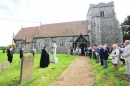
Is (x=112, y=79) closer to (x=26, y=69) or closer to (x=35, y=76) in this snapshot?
(x=35, y=76)

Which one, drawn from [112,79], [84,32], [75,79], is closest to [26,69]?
[75,79]

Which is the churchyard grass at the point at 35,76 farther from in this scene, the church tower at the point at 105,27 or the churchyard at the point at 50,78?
the church tower at the point at 105,27

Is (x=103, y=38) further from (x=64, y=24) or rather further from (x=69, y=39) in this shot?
(x=64, y=24)

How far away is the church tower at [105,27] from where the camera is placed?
93.3 feet

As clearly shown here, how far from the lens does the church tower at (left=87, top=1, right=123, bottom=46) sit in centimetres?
2844

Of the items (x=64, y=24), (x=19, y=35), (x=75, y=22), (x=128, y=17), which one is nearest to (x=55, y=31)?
(x=64, y=24)

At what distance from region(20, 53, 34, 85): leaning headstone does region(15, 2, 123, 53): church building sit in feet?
70.8

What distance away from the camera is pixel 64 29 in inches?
1281

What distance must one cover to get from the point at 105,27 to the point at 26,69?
25147 millimetres

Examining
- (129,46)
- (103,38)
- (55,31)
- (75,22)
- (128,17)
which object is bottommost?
(129,46)

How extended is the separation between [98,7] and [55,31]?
11799 mm

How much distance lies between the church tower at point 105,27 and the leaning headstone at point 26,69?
21824 millimetres

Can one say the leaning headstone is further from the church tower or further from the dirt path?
the church tower

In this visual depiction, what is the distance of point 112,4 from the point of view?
30.2m
